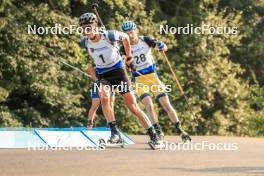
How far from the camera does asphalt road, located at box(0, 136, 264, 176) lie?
8.90 metres

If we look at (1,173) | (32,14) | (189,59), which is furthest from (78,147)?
(189,59)

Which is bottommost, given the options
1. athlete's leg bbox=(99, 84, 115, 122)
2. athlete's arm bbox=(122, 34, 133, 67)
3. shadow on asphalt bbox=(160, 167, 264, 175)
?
shadow on asphalt bbox=(160, 167, 264, 175)

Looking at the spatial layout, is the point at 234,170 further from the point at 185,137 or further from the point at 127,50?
the point at 185,137

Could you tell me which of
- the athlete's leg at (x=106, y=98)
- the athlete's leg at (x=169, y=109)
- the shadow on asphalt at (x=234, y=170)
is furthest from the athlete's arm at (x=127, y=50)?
the shadow on asphalt at (x=234, y=170)

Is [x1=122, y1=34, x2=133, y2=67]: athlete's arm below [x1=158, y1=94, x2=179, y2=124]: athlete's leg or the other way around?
the other way around

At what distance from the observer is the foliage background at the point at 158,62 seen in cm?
2002

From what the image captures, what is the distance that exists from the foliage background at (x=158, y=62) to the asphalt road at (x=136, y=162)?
7767 mm

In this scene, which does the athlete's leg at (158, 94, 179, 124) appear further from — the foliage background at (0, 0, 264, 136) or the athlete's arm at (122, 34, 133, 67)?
the foliage background at (0, 0, 264, 136)

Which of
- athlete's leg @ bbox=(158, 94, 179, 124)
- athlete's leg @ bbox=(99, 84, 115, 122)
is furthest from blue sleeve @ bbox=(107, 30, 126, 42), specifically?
athlete's leg @ bbox=(158, 94, 179, 124)

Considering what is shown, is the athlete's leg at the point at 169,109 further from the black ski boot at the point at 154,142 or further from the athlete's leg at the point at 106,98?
the athlete's leg at the point at 106,98

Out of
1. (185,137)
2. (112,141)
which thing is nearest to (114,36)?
(112,141)

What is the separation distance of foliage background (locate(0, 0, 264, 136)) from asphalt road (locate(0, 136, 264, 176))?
25.5 ft

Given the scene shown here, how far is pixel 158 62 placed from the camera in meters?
23.2

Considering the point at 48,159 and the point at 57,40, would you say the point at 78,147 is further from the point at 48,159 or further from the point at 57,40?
the point at 57,40
